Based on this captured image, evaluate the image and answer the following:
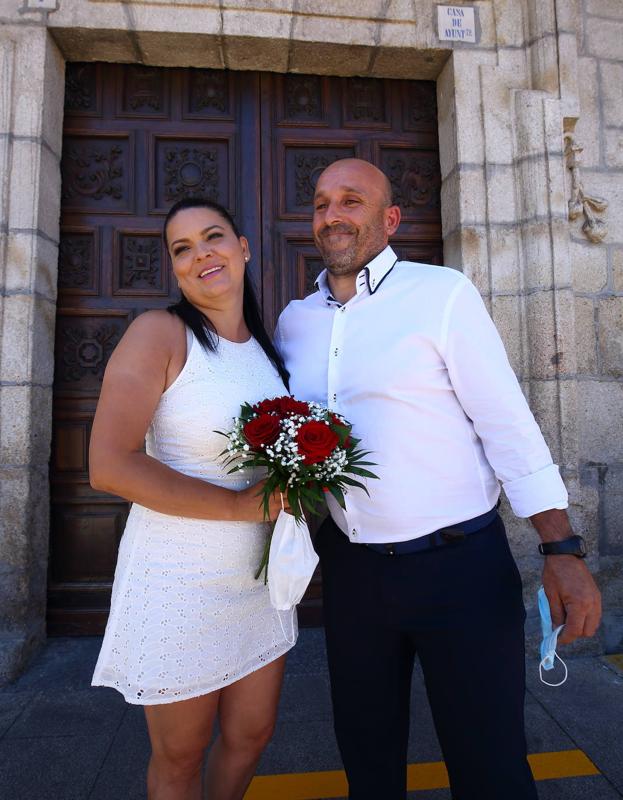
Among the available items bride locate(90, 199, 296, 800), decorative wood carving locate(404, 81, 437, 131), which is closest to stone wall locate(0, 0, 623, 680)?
decorative wood carving locate(404, 81, 437, 131)

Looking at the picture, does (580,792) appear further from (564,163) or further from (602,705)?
(564,163)

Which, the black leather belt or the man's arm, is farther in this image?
the black leather belt

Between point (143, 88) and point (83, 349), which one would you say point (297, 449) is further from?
point (143, 88)

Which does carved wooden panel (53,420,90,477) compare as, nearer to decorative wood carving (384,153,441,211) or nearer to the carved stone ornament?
decorative wood carving (384,153,441,211)

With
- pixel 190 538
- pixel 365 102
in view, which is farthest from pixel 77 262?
pixel 190 538

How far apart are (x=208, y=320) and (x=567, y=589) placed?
143 centimetres

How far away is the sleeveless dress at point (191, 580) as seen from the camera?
1640mm

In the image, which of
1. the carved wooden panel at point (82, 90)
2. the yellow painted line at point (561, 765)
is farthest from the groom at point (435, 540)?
the carved wooden panel at point (82, 90)

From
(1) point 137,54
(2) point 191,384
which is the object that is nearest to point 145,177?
(1) point 137,54

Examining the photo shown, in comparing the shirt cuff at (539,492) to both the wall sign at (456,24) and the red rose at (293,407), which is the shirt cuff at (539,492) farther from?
the wall sign at (456,24)

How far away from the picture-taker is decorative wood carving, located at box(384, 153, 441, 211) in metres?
4.30

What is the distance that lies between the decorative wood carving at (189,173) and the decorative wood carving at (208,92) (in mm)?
352

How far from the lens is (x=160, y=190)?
412 centimetres

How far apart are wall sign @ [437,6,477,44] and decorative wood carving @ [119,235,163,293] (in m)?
2.56
